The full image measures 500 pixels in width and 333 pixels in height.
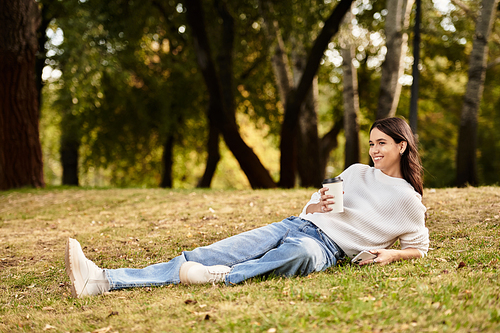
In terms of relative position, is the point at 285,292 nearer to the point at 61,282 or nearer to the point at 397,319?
the point at 397,319

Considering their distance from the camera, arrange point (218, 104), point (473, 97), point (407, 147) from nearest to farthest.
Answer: point (407, 147), point (473, 97), point (218, 104)

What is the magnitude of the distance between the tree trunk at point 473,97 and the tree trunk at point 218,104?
477 centimetres

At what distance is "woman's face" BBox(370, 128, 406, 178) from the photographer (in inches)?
145

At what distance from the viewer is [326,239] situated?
3674 mm

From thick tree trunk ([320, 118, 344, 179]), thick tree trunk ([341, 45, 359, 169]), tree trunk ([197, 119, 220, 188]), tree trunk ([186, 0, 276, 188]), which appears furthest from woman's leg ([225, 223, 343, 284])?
thick tree trunk ([320, 118, 344, 179])

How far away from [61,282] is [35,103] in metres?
7.94

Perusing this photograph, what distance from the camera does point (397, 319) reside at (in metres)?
2.45

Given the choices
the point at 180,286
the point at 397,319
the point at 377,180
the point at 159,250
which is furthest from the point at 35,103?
the point at 397,319

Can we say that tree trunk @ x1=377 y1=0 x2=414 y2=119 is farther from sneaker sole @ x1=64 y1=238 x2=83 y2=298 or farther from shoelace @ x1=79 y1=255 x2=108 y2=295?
sneaker sole @ x1=64 y1=238 x2=83 y2=298

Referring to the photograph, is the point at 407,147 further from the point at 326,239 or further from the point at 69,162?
the point at 69,162


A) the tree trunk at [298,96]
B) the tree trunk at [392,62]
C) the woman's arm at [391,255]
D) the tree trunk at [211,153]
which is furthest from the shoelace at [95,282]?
the tree trunk at [211,153]

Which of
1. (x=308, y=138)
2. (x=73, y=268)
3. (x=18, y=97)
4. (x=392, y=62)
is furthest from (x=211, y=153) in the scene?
(x=73, y=268)

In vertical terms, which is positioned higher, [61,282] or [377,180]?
[377,180]

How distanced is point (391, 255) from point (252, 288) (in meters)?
1.20
